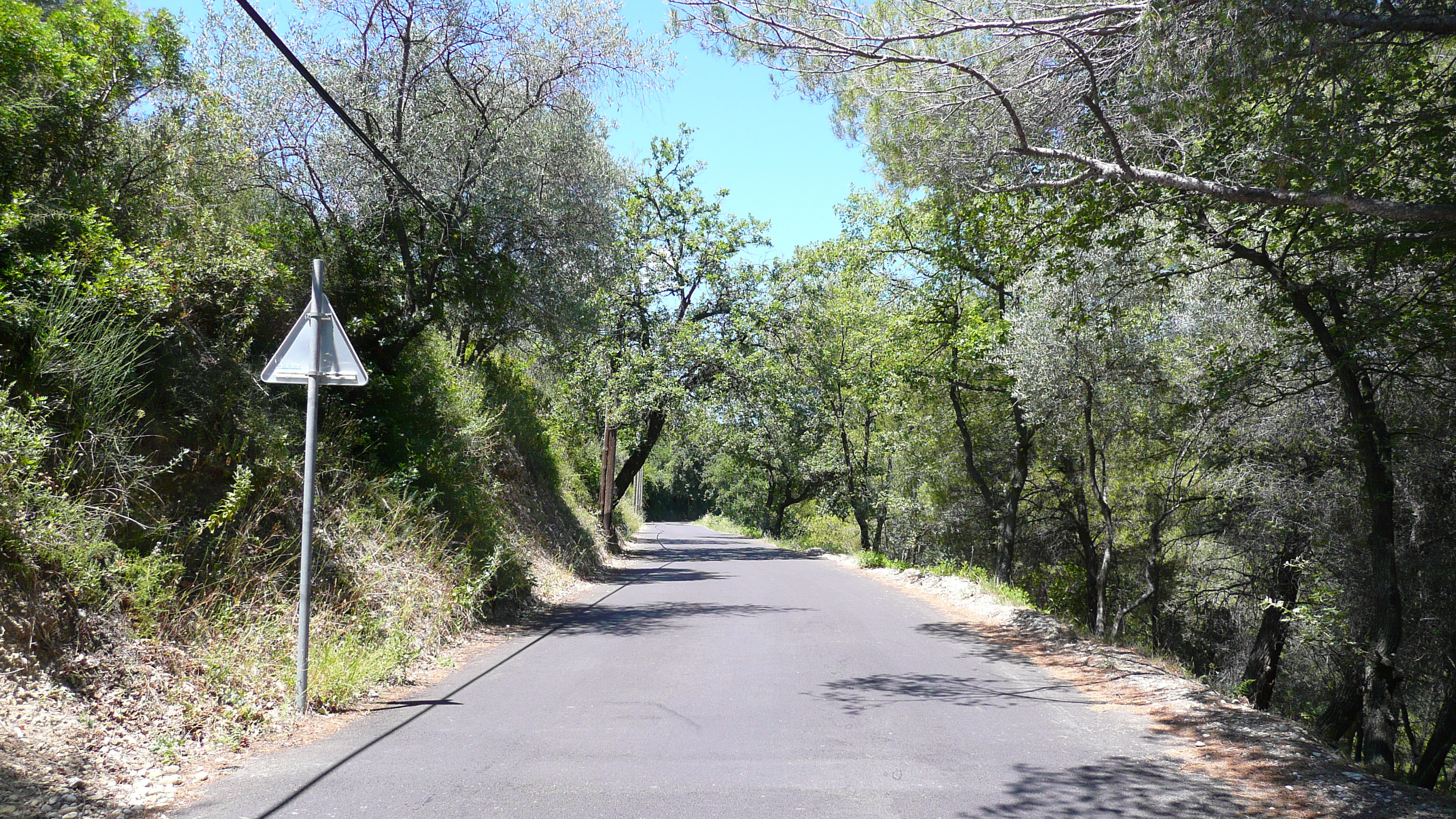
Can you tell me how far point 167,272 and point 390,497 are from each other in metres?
3.69

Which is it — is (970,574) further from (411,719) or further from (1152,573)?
(411,719)

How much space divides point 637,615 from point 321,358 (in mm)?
6812

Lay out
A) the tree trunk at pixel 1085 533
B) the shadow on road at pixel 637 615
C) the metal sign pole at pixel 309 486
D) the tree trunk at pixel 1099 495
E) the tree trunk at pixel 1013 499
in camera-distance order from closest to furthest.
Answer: the metal sign pole at pixel 309 486
the shadow on road at pixel 637 615
the tree trunk at pixel 1099 495
the tree trunk at pixel 1013 499
the tree trunk at pixel 1085 533

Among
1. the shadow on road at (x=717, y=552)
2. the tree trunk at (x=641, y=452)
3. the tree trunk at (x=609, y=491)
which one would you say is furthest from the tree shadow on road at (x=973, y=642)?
the shadow on road at (x=717, y=552)

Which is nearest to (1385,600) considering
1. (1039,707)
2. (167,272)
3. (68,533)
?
(1039,707)

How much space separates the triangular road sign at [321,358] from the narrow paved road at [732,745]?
8.65 ft

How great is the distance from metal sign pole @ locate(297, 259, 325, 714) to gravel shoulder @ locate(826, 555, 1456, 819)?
6044 millimetres

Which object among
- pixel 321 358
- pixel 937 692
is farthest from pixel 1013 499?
pixel 321 358

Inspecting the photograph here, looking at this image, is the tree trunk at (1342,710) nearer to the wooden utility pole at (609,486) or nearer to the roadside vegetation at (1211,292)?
the roadside vegetation at (1211,292)

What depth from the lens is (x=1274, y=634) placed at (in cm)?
1539

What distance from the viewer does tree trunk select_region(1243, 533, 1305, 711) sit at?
13.8 metres

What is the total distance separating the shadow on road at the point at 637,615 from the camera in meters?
11.0

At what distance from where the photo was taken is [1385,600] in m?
8.53

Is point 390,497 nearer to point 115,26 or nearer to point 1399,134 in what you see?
point 115,26
